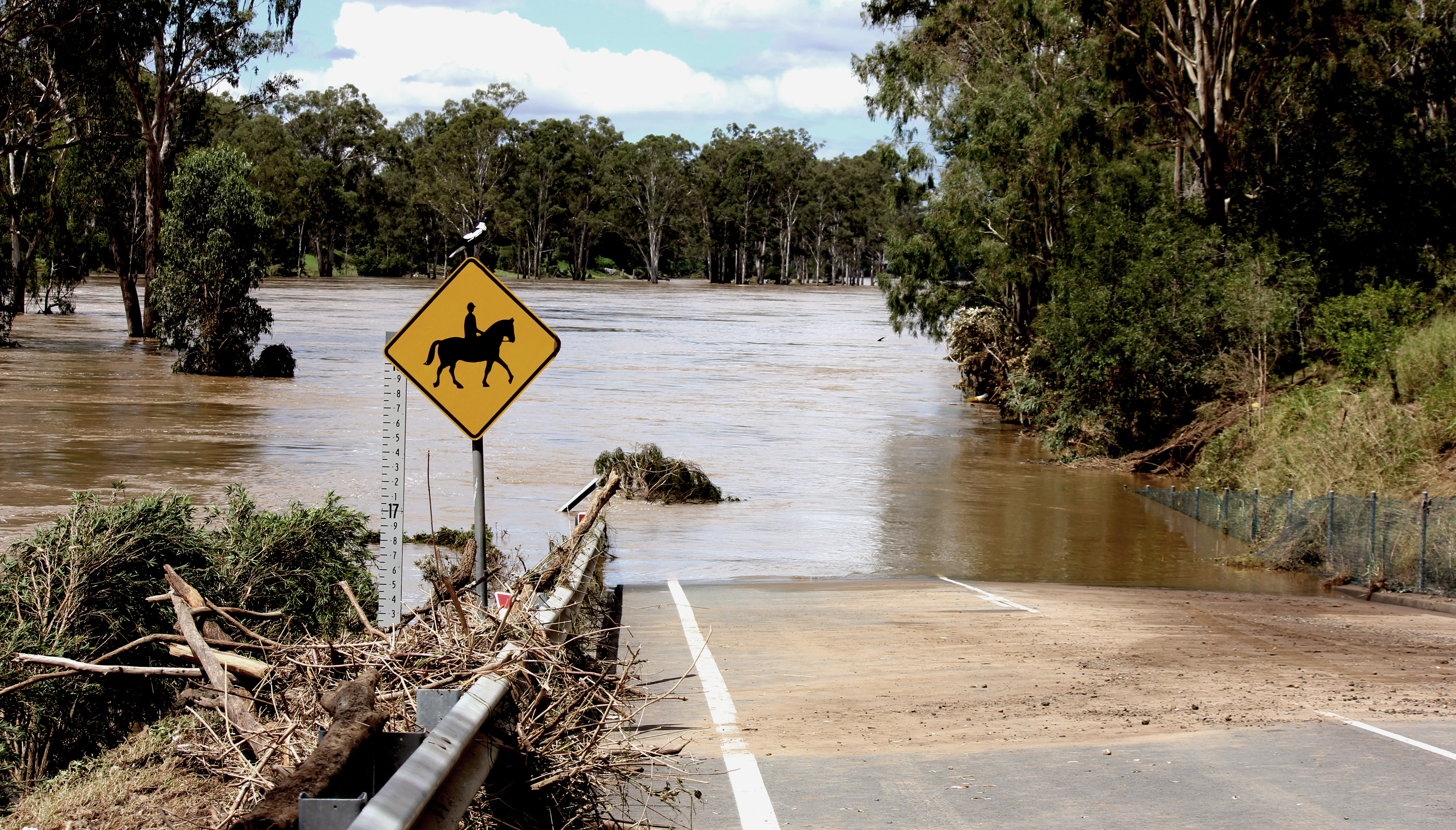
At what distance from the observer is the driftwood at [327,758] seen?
13.3 ft

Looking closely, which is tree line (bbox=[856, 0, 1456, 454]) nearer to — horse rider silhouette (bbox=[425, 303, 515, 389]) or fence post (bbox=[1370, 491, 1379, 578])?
fence post (bbox=[1370, 491, 1379, 578])

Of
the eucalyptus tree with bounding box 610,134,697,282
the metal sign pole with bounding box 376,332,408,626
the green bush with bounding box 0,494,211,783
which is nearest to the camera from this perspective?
the green bush with bounding box 0,494,211,783

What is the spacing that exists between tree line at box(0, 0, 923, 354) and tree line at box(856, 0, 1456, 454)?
7.94 m

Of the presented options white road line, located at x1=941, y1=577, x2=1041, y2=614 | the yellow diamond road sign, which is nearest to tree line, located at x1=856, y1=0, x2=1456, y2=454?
white road line, located at x1=941, y1=577, x2=1041, y2=614

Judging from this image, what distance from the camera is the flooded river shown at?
1791 cm

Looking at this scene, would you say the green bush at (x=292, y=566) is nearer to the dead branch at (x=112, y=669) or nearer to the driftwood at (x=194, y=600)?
the driftwood at (x=194, y=600)

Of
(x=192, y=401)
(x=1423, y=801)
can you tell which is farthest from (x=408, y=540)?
(x=192, y=401)

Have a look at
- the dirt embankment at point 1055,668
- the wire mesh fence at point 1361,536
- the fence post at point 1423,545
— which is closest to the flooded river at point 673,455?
the wire mesh fence at point 1361,536

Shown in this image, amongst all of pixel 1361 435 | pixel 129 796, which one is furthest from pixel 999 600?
pixel 129 796

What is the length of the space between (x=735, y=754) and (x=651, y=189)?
12939 centimetres

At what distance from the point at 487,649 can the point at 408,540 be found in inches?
449

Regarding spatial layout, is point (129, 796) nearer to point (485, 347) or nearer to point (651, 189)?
point (485, 347)

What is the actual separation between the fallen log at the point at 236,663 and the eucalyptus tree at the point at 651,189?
424ft

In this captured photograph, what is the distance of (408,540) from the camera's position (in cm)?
1652
